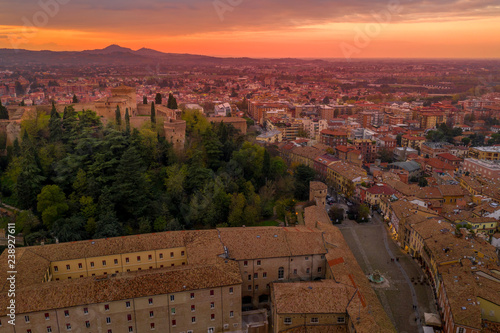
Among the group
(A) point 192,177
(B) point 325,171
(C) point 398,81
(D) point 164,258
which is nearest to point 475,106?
(C) point 398,81

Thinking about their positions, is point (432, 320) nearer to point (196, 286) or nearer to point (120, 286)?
point (196, 286)

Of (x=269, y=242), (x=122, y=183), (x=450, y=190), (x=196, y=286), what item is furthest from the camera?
(x=450, y=190)

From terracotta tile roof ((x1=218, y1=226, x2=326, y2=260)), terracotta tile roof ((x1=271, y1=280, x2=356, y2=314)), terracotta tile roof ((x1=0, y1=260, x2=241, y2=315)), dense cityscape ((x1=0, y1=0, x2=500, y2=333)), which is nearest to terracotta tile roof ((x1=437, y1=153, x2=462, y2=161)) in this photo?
dense cityscape ((x1=0, y1=0, x2=500, y2=333))

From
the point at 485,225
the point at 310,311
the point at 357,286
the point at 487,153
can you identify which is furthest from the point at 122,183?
the point at 487,153

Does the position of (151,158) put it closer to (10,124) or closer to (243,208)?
(243,208)

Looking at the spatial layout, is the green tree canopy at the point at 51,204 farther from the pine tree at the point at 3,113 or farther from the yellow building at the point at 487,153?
the yellow building at the point at 487,153

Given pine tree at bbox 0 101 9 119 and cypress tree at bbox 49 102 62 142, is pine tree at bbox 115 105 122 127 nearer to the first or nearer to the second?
cypress tree at bbox 49 102 62 142

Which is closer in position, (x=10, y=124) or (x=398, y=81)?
(x=10, y=124)
